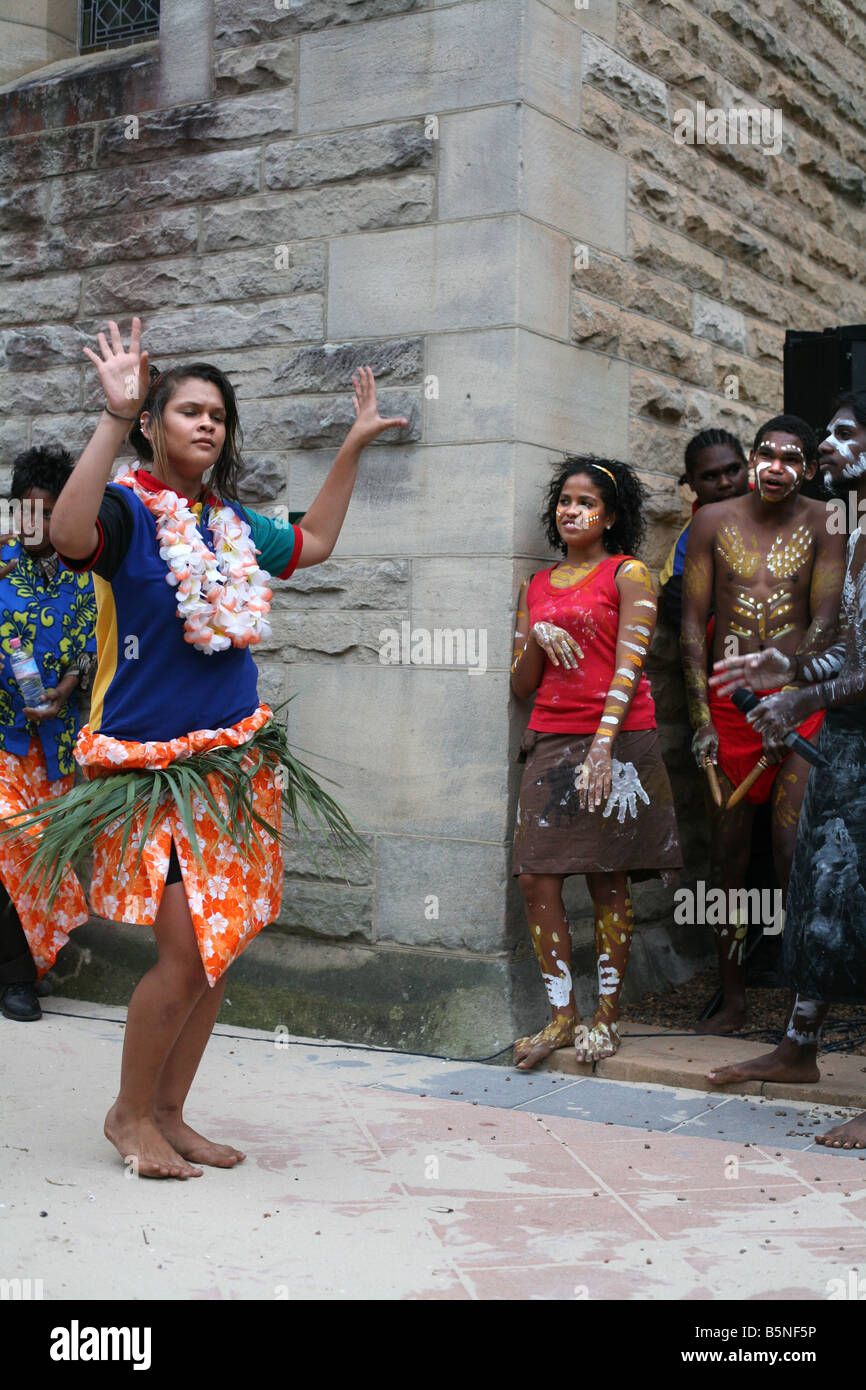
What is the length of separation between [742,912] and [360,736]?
1.59 meters

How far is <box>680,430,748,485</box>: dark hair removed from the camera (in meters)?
6.12

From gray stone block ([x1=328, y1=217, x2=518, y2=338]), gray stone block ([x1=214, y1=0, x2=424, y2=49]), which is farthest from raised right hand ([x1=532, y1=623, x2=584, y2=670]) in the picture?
gray stone block ([x1=214, y1=0, x2=424, y2=49])

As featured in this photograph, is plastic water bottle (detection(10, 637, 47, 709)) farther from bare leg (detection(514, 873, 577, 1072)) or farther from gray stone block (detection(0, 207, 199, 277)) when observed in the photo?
bare leg (detection(514, 873, 577, 1072))

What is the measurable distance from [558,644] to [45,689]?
216cm

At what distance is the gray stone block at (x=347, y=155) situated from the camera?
18.0 ft

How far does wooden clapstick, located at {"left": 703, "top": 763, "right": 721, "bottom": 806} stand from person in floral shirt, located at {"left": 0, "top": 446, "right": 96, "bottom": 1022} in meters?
2.45

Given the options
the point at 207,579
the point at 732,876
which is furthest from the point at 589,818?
the point at 207,579

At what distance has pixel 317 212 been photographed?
570 centimetres

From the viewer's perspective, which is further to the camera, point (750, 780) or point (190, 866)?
point (750, 780)

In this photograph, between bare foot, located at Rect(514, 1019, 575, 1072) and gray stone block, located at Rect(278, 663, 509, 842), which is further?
gray stone block, located at Rect(278, 663, 509, 842)

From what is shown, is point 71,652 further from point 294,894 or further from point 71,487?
point 71,487

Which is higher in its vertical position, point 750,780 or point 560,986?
point 750,780

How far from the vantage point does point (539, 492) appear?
5.41m

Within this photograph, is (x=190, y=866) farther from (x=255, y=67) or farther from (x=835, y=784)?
(x=255, y=67)
